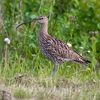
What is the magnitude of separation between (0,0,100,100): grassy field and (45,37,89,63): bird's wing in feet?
0.60

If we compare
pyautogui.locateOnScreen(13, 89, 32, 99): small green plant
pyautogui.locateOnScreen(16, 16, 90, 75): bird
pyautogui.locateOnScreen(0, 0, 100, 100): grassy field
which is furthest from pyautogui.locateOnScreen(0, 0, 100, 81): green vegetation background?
pyautogui.locateOnScreen(13, 89, 32, 99): small green plant

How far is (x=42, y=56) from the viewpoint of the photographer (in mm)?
10180

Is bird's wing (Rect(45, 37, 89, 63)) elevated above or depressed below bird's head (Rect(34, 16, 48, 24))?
below

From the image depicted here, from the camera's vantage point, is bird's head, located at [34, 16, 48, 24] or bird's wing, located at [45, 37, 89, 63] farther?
bird's head, located at [34, 16, 48, 24]

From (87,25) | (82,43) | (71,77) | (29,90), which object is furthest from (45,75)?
(87,25)

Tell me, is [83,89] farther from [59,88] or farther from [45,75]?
A: [45,75]

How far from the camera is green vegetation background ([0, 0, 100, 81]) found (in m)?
9.63

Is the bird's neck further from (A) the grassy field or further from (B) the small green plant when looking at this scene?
(B) the small green plant

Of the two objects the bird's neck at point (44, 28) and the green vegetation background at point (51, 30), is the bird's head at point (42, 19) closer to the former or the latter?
the bird's neck at point (44, 28)

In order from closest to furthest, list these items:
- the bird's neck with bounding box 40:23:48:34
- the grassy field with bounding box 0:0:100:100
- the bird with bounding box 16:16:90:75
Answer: the grassy field with bounding box 0:0:100:100, the bird with bounding box 16:16:90:75, the bird's neck with bounding box 40:23:48:34

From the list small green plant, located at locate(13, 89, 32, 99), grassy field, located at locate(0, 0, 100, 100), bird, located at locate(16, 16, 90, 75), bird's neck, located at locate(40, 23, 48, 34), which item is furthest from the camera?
bird's neck, located at locate(40, 23, 48, 34)

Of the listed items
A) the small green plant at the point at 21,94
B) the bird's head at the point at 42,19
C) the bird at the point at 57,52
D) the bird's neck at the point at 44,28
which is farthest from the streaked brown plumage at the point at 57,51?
the small green plant at the point at 21,94

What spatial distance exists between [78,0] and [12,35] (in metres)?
1.80

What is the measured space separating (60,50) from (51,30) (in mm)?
1162
